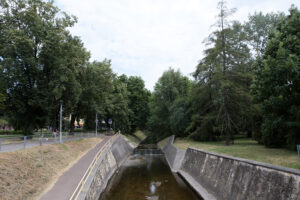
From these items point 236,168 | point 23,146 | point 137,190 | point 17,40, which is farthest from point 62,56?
point 236,168

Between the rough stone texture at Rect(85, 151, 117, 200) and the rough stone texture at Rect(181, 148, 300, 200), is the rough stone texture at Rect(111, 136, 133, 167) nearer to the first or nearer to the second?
the rough stone texture at Rect(85, 151, 117, 200)

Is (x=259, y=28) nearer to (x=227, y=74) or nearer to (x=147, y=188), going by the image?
(x=227, y=74)

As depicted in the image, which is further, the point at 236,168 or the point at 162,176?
the point at 162,176

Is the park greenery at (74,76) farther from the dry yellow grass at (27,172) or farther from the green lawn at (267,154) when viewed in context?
the dry yellow grass at (27,172)

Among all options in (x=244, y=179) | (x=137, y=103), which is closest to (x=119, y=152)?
(x=244, y=179)

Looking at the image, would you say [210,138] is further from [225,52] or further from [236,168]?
[236,168]

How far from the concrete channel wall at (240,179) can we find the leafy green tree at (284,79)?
500cm

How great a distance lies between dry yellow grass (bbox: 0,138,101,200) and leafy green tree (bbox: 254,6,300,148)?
14.4 metres

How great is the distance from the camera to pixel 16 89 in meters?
21.9

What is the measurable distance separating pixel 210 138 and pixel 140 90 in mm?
38912

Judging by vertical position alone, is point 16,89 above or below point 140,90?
below

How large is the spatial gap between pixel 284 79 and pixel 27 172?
15384mm

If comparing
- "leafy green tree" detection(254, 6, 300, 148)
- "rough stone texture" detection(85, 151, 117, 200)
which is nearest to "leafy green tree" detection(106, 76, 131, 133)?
"rough stone texture" detection(85, 151, 117, 200)

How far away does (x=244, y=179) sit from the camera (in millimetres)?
9805
